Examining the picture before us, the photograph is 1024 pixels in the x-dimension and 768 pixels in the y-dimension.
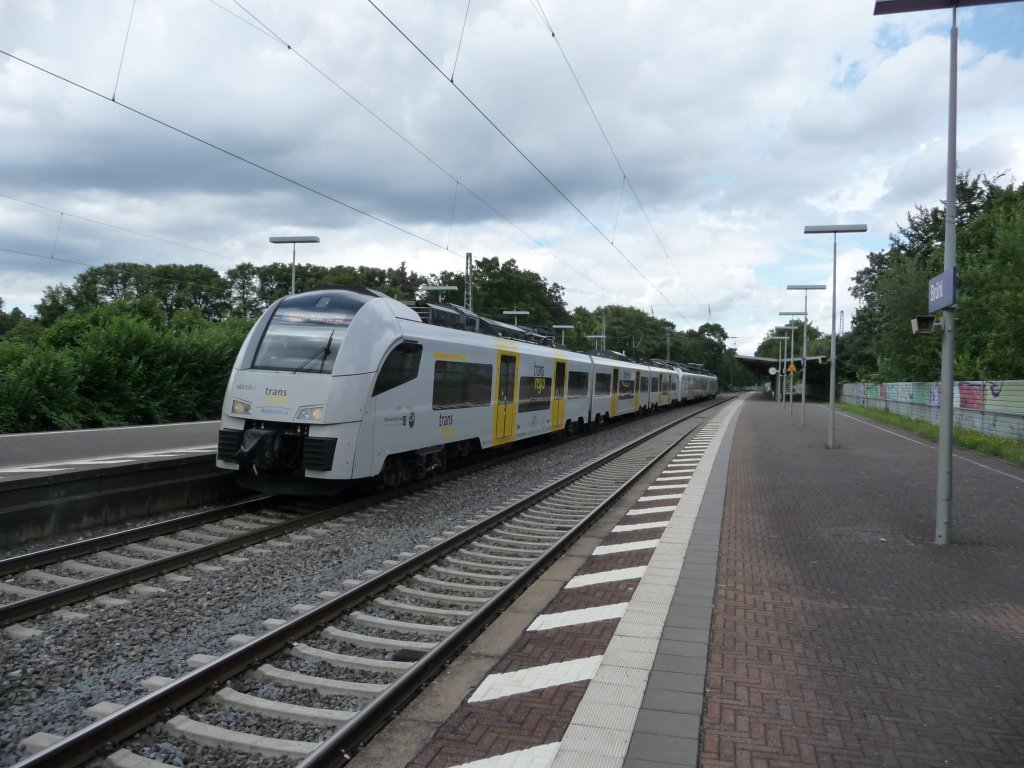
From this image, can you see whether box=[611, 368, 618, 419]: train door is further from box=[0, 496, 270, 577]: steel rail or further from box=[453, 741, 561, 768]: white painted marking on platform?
box=[453, 741, 561, 768]: white painted marking on platform

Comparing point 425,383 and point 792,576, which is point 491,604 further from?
point 425,383

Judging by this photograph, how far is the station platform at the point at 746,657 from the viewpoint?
147 inches

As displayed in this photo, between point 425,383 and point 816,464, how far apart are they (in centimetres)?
980

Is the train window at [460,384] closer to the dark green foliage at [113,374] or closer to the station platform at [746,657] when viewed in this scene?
the station platform at [746,657]

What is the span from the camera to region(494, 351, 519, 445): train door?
15336 millimetres

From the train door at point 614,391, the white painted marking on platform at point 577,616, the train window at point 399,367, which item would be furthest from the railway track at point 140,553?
the train door at point 614,391

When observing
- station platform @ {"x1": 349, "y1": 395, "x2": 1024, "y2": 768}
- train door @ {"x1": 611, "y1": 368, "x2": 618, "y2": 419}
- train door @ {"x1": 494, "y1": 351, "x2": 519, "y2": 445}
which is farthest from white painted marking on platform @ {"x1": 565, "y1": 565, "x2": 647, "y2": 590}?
train door @ {"x1": 611, "y1": 368, "x2": 618, "y2": 419}

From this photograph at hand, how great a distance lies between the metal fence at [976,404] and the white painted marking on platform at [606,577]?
66.5 ft

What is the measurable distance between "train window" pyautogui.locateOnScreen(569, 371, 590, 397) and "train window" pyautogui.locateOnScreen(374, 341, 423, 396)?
10590 millimetres

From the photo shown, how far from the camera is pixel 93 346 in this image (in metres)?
19.6

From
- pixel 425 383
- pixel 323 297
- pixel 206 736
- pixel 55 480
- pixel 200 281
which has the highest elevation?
pixel 200 281

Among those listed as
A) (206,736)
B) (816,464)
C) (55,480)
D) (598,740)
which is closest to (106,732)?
(206,736)

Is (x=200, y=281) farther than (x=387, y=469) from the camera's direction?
Yes

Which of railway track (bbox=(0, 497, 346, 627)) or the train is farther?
the train
